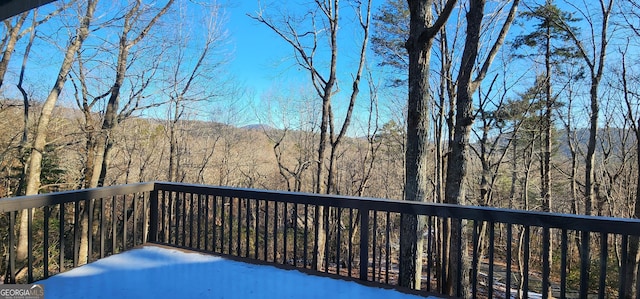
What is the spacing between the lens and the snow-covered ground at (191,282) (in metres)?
2.31

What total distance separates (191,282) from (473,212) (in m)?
2.11

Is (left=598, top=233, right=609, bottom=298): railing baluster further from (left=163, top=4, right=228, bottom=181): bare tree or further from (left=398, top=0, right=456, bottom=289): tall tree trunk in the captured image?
(left=163, top=4, right=228, bottom=181): bare tree

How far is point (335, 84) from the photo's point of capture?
1096 cm

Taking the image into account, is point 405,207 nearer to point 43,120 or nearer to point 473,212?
point 473,212

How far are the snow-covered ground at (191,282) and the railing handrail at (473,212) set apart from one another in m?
0.60

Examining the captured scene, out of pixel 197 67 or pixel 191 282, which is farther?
pixel 197 67

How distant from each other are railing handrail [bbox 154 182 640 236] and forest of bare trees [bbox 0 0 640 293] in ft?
8.88

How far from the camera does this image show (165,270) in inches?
108

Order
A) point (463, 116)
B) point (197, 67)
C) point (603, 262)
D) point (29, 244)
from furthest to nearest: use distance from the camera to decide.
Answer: point (197, 67) → point (463, 116) → point (29, 244) → point (603, 262)

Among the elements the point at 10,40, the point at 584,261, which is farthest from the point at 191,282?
the point at 10,40

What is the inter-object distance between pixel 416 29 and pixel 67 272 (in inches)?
154

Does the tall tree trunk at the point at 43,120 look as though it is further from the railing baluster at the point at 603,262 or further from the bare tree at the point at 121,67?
the railing baluster at the point at 603,262

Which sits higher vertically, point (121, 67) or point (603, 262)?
point (121, 67)

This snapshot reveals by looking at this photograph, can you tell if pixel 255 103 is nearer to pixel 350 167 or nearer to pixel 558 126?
pixel 350 167
